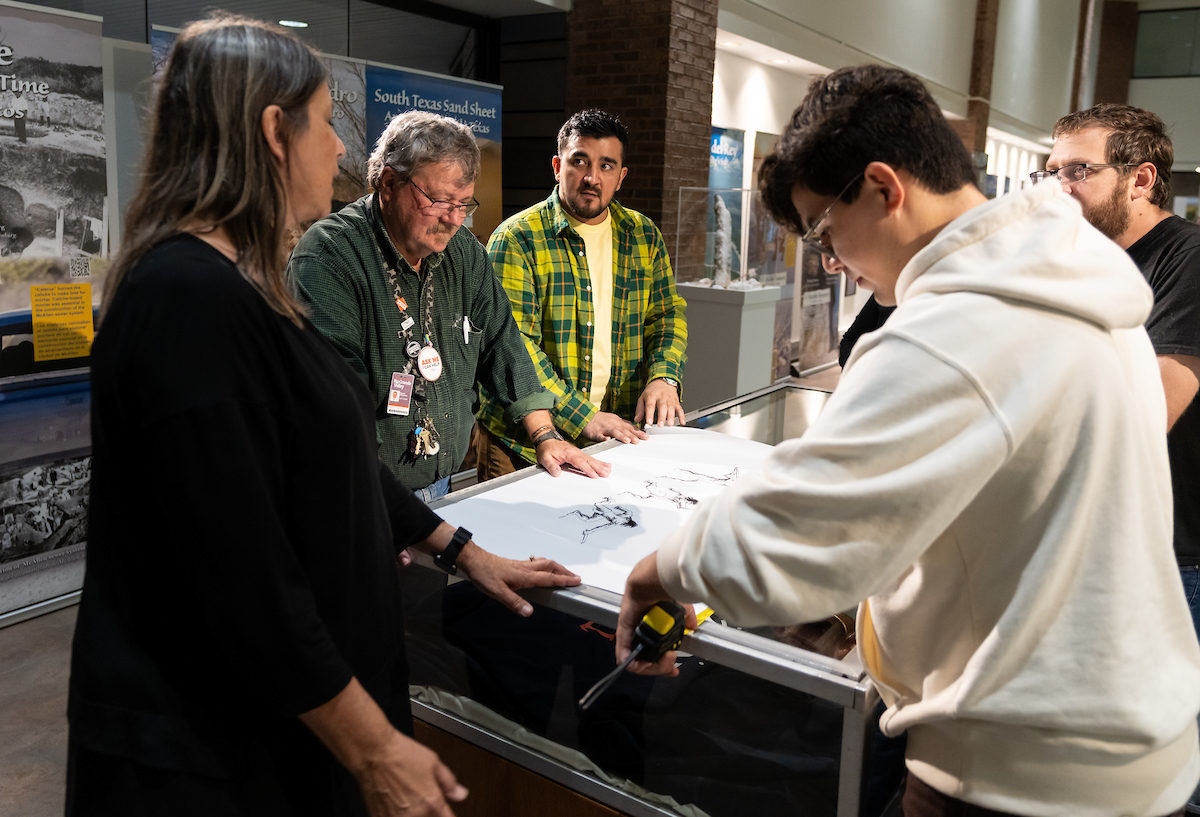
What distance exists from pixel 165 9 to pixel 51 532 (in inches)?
97.7

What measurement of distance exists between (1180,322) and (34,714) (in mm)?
3504

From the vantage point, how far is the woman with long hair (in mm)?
913

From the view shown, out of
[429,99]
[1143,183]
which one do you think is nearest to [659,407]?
[1143,183]

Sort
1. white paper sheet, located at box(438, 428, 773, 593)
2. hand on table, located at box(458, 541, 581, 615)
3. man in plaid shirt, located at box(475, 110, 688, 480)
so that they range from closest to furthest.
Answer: hand on table, located at box(458, 541, 581, 615), white paper sheet, located at box(438, 428, 773, 593), man in plaid shirt, located at box(475, 110, 688, 480)

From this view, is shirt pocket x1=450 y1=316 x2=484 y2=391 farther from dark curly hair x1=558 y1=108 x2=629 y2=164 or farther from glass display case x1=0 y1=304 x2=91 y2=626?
glass display case x1=0 y1=304 x2=91 y2=626

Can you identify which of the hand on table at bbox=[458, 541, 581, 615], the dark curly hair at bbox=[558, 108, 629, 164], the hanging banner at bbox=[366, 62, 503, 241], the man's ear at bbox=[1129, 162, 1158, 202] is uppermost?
the hanging banner at bbox=[366, 62, 503, 241]

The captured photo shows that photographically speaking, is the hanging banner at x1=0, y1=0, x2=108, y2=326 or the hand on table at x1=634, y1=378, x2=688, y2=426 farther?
the hanging banner at x1=0, y1=0, x2=108, y2=326

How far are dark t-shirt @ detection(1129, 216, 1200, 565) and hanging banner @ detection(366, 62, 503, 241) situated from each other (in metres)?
3.04

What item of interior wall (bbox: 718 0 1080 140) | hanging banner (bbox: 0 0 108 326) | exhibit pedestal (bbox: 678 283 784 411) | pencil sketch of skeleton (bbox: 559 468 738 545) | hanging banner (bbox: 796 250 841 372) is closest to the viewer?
pencil sketch of skeleton (bbox: 559 468 738 545)

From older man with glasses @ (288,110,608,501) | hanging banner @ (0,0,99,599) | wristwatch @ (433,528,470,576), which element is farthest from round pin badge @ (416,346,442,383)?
hanging banner @ (0,0,99,599)

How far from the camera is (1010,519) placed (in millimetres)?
890

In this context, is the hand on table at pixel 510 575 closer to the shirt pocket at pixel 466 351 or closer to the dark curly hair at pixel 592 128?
the shirt pocket at pixel 466 351

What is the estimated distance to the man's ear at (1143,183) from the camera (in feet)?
6.86

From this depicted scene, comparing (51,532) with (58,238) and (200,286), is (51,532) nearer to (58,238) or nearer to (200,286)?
(58,238)
